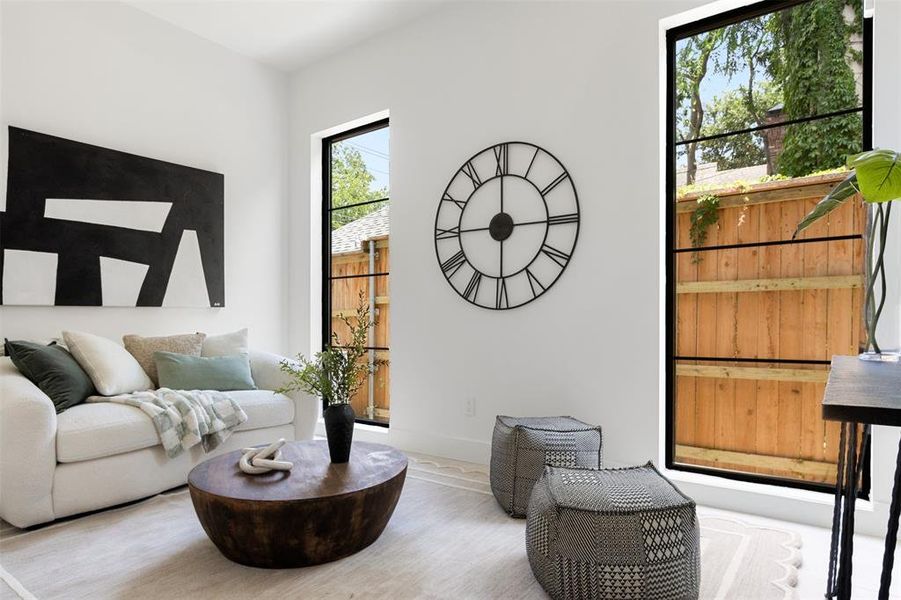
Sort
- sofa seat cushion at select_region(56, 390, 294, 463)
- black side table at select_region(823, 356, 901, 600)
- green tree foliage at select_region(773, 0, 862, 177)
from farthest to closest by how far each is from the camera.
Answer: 1. green tree foliage at select_region(773, 0, 862, 177)
2. sofa seat cushion at select_region(56, 390, 294, 463)
3. black side table at select_region(823, 356, 901, 600)

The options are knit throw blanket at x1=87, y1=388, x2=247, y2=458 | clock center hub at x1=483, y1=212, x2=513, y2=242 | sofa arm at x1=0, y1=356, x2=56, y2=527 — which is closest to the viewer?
sofa arm at x1=0, y1=356, x2=56, y2=527

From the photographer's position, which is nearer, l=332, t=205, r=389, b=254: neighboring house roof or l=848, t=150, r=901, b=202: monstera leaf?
l=848, t=150, r=901, b=202: monstera leaf

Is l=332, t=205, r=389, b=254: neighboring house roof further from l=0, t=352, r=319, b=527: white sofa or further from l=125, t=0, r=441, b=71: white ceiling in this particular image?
l=0, t=352, r=319, b=527: white sofa

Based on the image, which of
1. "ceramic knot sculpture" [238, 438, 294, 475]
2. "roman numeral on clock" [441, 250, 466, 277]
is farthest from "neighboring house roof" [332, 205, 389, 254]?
"ceramic knot sculpture" [238, 438, 294, 475]

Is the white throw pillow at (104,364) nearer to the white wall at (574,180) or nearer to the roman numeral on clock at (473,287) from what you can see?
the white wall at (574,180)

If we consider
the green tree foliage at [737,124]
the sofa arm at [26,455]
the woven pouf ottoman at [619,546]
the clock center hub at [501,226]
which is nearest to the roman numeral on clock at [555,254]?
the clock center hub at [501,226]

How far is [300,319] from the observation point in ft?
14.9

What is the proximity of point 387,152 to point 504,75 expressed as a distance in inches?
47.1

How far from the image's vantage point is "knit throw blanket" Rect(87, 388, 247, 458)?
271cm

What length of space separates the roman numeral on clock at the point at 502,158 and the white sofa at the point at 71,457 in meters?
2.23

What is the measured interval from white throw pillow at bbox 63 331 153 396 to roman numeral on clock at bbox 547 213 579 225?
95.9 inches

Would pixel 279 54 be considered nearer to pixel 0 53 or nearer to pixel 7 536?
pixel 0 53

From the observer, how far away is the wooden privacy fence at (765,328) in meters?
2.62

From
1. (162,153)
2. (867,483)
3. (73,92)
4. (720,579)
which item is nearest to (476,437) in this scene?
(720,579)
